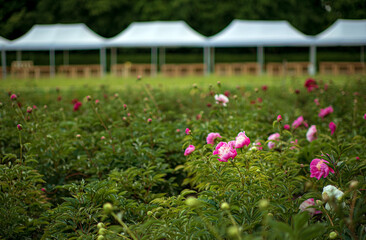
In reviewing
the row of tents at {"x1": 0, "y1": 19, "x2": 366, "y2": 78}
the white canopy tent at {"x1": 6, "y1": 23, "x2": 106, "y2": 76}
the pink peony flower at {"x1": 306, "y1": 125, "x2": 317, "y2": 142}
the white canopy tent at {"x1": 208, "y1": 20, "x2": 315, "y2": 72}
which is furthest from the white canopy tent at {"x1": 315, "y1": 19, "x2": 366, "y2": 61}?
the pink peony flower at {"x1": 306, "y1": 125, "x2": 317, "y2": 142}

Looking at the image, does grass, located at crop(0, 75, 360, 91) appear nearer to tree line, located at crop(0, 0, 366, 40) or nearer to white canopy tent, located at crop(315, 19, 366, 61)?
white canopy tent, located at crop(315, 19, 366, 61)

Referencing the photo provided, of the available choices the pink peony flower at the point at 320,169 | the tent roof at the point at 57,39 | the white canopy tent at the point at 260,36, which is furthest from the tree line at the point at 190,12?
the pink peony flower at the point at 320,169

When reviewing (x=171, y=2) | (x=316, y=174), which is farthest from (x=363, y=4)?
(x=171, y=2)

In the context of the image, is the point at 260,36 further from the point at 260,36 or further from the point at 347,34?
the point at 347,34

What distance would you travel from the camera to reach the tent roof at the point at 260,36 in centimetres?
1551

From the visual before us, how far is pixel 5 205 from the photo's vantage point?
2070 millimetres

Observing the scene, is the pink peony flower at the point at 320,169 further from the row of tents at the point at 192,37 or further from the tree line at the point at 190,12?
the tree line at the point at 190,12

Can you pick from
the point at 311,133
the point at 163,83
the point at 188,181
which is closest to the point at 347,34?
the point at 163,83

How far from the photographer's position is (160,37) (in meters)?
16.1

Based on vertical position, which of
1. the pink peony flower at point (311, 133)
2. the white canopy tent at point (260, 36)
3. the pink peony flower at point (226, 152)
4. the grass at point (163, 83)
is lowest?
the pink peony flower at point (311, 133)

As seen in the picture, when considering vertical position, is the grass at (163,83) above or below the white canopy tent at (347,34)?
below

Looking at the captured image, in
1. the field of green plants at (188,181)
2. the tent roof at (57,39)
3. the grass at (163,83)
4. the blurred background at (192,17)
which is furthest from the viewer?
the blurred background at (192,17)

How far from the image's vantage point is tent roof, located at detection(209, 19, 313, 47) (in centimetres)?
1551

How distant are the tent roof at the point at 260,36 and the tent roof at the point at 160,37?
0.85 m
